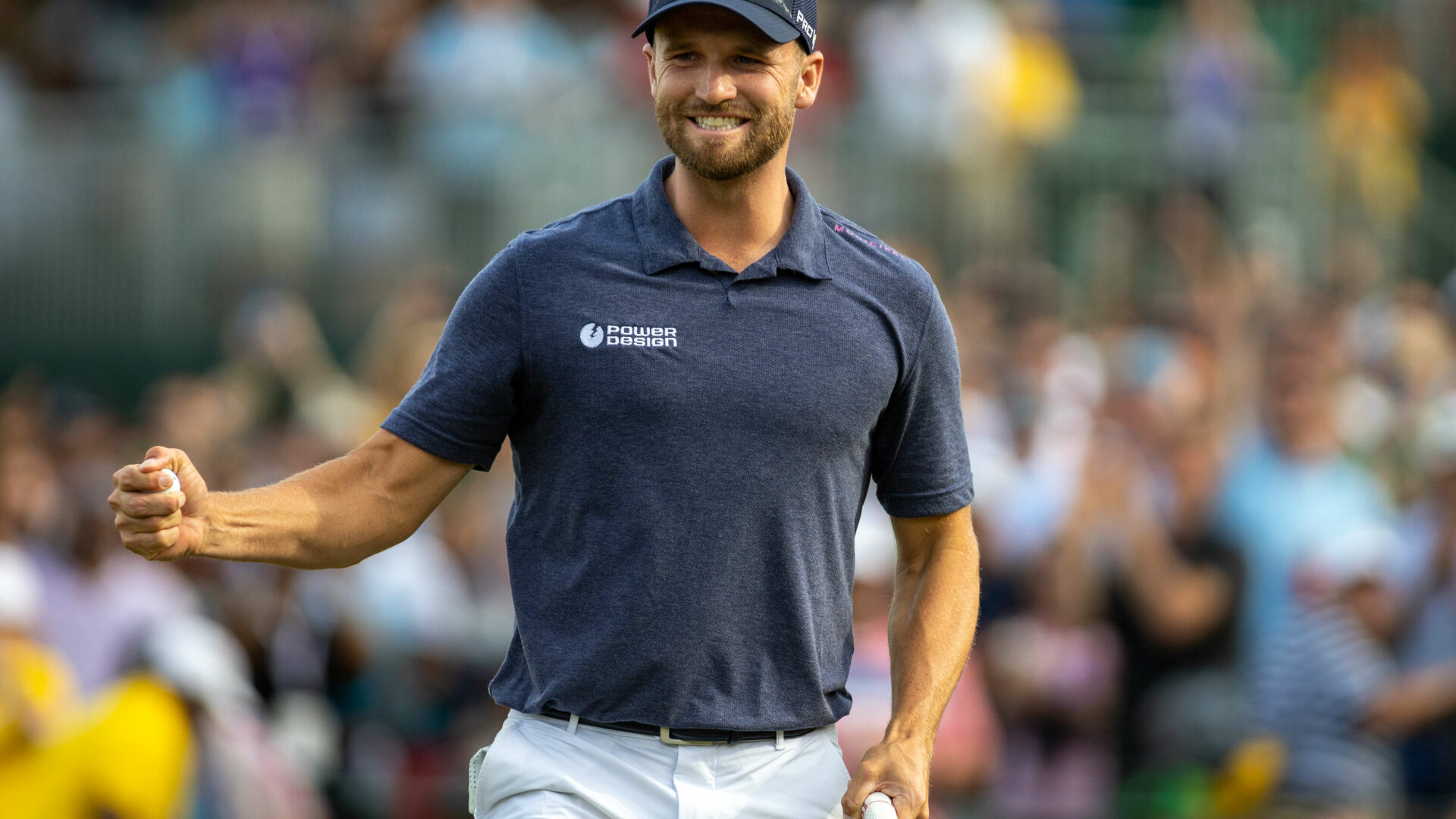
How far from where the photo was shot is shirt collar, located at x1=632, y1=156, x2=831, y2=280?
4219 mm

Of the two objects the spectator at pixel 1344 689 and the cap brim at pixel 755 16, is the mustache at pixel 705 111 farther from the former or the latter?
the spectator at pixel 1344 689

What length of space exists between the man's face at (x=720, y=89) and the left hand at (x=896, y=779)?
49.7 inches

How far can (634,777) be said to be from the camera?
4.13 meters

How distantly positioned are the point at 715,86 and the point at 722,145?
0.46 feet

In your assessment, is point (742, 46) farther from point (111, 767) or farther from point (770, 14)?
point (111, 767)

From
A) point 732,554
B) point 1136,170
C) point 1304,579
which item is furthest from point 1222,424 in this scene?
point 732,554

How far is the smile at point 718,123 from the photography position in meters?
4.17

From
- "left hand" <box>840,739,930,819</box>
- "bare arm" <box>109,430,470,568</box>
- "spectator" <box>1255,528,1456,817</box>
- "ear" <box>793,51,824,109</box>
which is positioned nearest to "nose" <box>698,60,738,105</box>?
"ear" <box>793,51,824,109</box>

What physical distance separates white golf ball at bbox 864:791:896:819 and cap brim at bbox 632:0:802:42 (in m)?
1.56

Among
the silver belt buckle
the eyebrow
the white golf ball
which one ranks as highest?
the eyebrow

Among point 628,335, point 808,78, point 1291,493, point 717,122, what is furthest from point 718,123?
point 1291,493

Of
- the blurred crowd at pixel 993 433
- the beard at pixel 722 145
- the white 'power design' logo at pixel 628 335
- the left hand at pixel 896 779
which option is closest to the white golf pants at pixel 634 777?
the left hand at pixel 896 779

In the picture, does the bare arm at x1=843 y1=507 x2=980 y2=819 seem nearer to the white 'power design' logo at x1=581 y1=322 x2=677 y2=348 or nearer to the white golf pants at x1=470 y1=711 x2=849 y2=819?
the white golf pants at x1=470 y1=711 x2=849 y2=819

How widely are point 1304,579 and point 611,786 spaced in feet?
16.9
